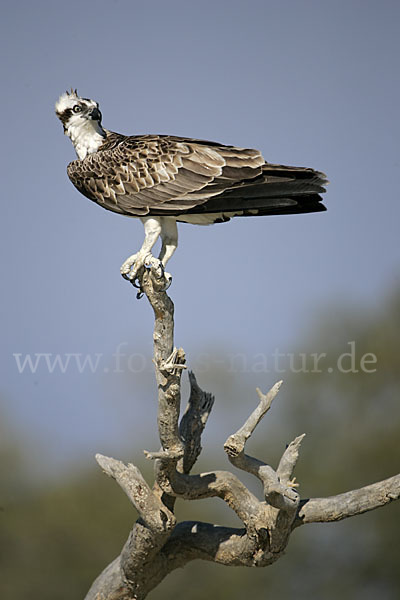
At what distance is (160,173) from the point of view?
13.6 feet

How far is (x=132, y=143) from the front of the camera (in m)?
4.30

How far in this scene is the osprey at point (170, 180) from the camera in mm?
4012

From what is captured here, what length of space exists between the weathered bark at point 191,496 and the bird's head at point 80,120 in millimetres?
964

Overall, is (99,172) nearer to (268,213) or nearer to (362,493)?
(268,213)

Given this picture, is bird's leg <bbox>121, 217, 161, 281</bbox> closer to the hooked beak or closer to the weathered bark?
the weathered bark

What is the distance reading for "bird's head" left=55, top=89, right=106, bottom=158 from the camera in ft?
14.2

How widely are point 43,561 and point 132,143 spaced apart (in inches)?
222

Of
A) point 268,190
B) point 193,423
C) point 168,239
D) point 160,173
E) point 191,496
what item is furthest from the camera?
point 193,423

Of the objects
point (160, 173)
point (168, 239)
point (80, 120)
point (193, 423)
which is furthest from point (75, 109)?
point (193, 423)

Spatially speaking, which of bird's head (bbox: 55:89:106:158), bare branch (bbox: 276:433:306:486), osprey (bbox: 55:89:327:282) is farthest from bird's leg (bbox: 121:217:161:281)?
bare branch (bbox: 276:433:306:486)

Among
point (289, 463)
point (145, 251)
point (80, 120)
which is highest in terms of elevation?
point (80, 120)

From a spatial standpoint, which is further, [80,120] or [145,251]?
[80,120]

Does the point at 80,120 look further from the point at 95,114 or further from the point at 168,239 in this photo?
the point at 168,239

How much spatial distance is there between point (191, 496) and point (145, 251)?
5.12ft
